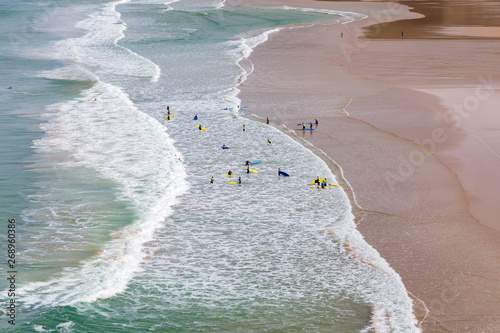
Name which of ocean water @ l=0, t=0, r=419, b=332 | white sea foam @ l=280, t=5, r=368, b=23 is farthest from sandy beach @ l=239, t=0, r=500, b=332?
white sea foam @ l=280, t=5, r=368, b=23

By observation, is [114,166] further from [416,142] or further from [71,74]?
[71,74]

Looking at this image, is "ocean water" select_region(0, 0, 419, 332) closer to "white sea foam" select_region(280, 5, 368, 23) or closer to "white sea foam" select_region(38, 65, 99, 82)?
"white sea foam" select_region(38, 65, 99, 82)

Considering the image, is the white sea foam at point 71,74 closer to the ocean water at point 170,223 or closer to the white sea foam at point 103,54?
the white sea foam at point 103,54

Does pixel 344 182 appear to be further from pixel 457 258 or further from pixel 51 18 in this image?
pixel 51 18

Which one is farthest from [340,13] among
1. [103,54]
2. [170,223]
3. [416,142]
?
[170,223]

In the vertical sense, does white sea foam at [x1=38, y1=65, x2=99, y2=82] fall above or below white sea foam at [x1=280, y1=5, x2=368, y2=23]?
below
